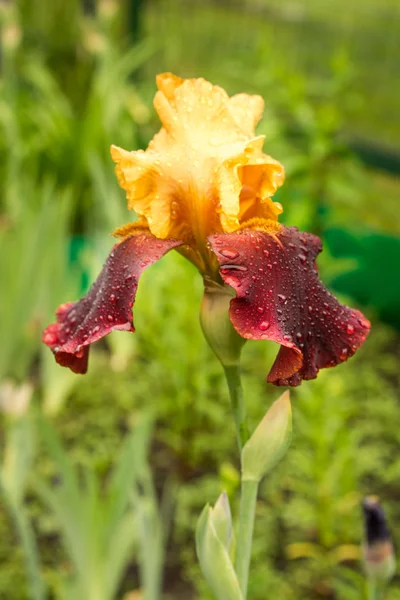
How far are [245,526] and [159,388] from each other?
164 cm

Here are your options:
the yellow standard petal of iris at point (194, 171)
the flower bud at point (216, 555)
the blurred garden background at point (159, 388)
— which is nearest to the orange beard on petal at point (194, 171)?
the yellow standard petal of iris at point (194, 171)

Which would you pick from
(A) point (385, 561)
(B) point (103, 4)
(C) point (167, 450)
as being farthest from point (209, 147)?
(B) point (103, 4)

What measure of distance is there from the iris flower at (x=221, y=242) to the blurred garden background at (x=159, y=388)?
12.5 inches

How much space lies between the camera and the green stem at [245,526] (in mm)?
596

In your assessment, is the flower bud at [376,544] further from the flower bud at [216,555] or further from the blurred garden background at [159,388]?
the flower bud at [216,555]

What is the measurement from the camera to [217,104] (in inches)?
25.4

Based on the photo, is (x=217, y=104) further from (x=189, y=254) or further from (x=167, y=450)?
(x=167, y=450)

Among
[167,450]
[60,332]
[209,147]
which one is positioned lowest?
[167,450]

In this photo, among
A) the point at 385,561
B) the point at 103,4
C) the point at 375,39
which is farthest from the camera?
the point at 375,39

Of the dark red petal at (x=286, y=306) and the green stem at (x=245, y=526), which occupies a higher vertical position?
the dark red petal at (x=286, y=306)

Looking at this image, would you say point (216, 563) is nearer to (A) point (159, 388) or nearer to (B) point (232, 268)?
(B) point (232, 268)

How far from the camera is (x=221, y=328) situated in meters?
0.59

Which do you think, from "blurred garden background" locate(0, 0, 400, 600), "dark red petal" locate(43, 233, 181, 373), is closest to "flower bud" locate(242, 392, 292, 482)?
"dark red petal" locate(43, 233, 181, 373)

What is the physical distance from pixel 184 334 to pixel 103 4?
150cm
